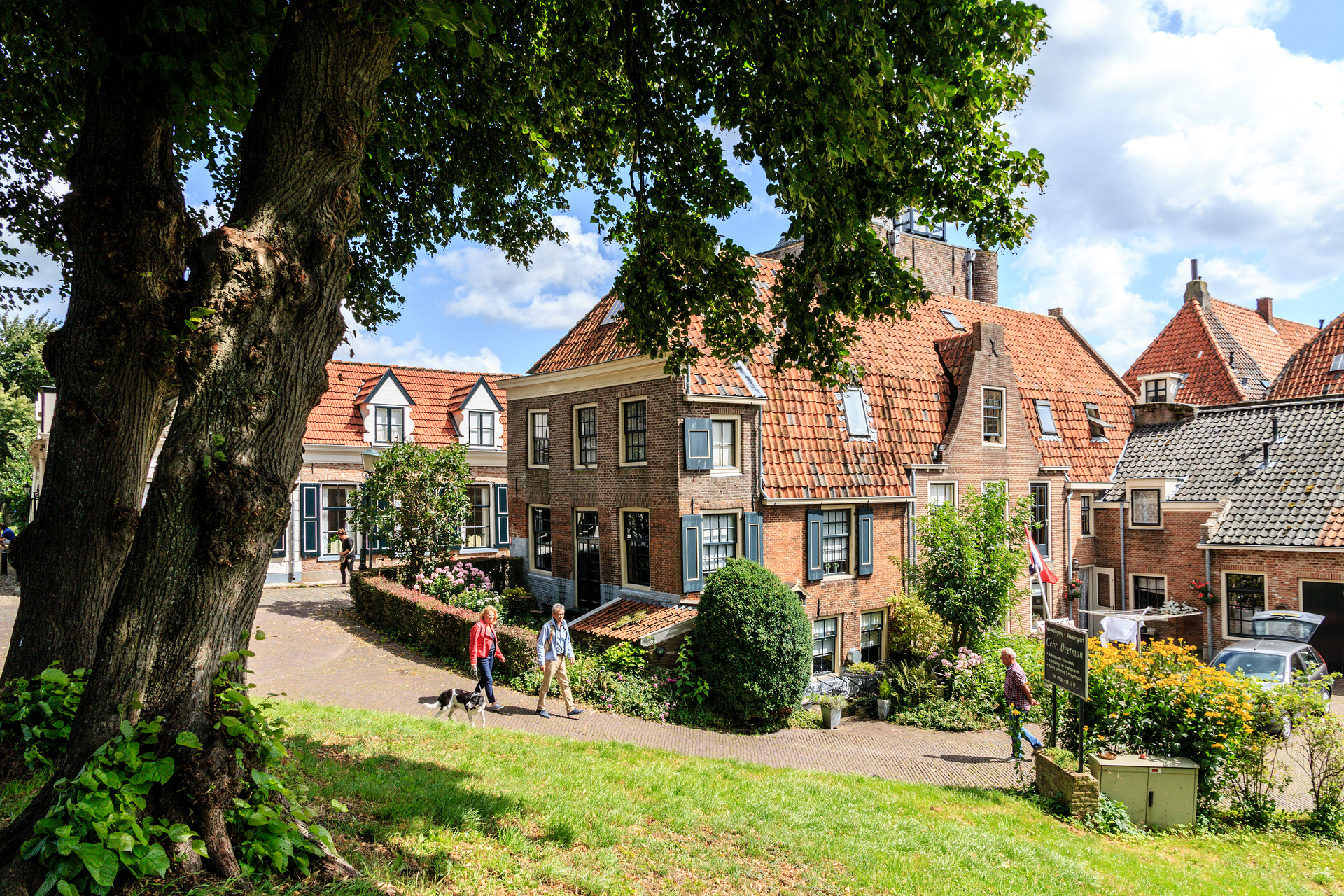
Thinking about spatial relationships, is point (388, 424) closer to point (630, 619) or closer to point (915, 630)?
point (630, 619)

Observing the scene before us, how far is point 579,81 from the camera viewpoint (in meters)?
8.77

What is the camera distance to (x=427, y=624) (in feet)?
54.8

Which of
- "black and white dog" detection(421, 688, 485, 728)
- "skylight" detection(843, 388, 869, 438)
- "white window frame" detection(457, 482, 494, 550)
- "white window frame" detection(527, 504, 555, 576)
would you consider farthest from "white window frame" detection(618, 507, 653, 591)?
"white window frame" detection(457, 482, 494, 550)

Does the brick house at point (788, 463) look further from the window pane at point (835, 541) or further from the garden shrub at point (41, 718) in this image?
the garden shrub at point (41, 718)

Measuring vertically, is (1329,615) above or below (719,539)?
below

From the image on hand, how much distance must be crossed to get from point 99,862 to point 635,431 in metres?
15.2

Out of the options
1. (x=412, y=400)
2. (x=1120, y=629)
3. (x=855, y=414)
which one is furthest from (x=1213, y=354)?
(x=412, y=400)

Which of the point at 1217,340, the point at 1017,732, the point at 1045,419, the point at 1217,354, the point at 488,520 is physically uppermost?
the point at 1217,340

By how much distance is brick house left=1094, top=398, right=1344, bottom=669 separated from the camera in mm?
19766

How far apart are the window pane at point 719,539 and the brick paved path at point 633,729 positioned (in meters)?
4.05

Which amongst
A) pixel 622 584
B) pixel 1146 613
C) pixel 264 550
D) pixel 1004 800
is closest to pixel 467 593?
pixel 622 584

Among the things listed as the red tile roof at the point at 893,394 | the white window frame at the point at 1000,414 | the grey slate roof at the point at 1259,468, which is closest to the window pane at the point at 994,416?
the white window frame at the point at 1000,414

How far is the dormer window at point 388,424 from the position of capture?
28.0 m

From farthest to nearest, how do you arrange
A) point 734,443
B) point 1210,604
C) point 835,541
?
1. point 1210,604
2. point 835,541
3. point 734,443
